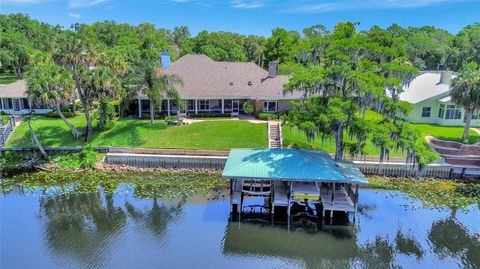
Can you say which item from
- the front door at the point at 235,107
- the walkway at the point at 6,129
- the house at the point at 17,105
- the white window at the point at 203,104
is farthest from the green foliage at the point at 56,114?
the front door at the point at 235,107

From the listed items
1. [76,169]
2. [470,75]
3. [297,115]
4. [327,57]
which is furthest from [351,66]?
[76,169]

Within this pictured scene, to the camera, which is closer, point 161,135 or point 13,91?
point 161,135

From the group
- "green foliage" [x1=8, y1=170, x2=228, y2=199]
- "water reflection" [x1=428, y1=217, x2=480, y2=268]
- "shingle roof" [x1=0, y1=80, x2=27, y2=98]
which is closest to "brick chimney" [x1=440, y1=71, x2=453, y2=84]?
"water reflection" [x1=428, y1=217, x2=480, y2=268]

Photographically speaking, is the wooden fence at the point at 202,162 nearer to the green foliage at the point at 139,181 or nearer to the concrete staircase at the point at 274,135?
the green foliage at the point at 139,181

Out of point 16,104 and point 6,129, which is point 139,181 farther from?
point 16,104

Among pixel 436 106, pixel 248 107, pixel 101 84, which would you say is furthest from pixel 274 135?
pixel 436 106

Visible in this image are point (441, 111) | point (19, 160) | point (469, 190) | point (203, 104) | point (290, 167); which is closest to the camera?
point (290, 167)
